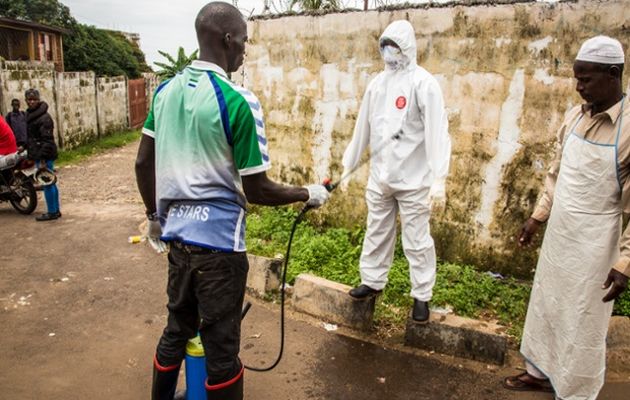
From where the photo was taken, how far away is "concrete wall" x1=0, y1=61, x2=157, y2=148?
1013 centimetres

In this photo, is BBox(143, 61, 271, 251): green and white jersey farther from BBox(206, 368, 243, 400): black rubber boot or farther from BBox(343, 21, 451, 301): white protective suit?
BBox(343, 21, 451, 301): white protective suit

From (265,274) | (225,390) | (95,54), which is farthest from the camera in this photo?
(95,54)

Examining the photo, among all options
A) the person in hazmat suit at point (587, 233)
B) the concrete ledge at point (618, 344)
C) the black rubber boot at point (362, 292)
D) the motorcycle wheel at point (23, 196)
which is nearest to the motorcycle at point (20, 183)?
the motorcycle wheel at point (23, 196)

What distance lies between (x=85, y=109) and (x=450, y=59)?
11240mm

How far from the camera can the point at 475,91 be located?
185 inches

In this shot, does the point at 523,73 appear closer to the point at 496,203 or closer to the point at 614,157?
the point at 496,203

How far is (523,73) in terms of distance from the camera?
446cm

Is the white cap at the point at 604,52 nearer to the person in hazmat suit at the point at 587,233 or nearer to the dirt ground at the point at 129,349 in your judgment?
the person in hazmat suit at the point at 587,233

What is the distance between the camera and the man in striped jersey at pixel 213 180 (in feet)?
7.34

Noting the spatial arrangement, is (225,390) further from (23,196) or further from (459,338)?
(23,196)

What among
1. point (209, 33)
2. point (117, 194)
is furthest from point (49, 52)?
point (209, 33)

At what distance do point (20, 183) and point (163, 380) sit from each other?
5957mm

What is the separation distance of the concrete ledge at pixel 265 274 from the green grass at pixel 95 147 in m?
8.19

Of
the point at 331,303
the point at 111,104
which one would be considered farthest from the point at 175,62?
the point at 331,303
